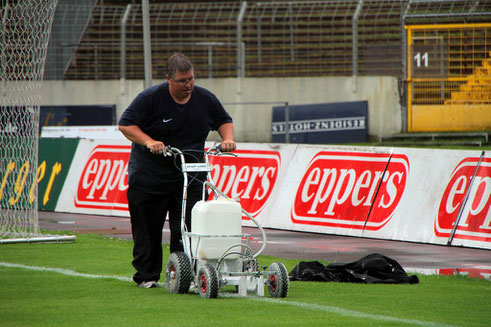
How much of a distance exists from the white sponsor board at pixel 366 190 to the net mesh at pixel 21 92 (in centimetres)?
346

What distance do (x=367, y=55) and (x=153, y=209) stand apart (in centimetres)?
2114

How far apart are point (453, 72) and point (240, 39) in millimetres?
7095

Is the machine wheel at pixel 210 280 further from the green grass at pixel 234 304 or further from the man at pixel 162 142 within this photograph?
the man at pixel 162 142

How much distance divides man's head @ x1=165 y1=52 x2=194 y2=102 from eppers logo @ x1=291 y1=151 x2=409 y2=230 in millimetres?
5918

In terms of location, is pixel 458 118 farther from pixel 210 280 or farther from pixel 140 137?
pixel 210 280

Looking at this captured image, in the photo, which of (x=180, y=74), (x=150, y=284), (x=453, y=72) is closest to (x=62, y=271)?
(x=150, y=284)

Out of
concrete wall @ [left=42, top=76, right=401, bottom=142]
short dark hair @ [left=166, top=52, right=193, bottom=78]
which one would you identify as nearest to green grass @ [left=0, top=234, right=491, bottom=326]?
short dark hair @ [left=166, top=52, right=193, bottom=78]

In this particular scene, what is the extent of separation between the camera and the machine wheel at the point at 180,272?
25.4ft

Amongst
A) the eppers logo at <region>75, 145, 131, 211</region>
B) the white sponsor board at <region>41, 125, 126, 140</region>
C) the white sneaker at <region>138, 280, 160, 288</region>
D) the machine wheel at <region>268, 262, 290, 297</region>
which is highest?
the white sponsor board at <region>41, 125, 126, 140</region>

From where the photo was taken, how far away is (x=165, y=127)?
8.06 m

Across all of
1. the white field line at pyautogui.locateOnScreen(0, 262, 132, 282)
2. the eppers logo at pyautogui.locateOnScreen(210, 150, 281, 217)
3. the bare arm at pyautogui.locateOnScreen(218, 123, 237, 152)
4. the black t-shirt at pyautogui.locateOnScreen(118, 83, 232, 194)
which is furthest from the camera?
the eppers logo at pyautogui.locateOnScreen(210, 150, 281, 217)

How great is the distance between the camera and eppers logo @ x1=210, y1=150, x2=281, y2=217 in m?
15.1

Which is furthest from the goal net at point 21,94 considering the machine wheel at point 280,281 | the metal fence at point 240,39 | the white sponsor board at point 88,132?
the metal fence at point 240,39

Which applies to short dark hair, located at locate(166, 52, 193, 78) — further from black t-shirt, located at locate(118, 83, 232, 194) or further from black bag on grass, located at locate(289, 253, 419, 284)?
black bag on grass, located at locate(289, 253, 419, 284)
